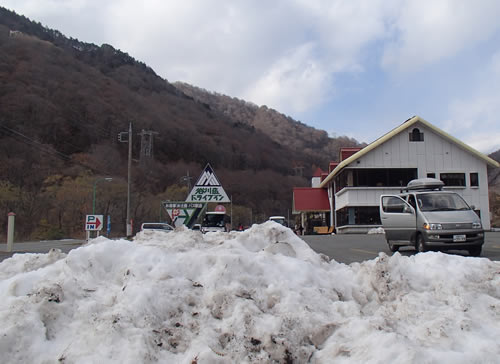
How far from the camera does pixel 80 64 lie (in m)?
112

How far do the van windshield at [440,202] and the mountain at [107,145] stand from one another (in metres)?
33.6

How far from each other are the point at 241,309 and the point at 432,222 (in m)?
9.31

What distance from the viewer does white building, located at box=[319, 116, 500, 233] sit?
135ft

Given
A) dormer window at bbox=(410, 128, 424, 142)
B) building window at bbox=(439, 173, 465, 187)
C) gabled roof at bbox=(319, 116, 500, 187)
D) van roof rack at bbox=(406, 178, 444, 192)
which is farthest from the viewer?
dormer window at bbox=(410, 128, 424, 142)

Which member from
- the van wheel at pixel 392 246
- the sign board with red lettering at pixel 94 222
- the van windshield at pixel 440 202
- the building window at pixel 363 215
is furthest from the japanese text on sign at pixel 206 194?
the building window at pixel 363 215

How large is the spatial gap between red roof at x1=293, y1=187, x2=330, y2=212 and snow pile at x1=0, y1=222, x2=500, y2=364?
44.6m

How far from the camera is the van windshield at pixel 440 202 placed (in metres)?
12.9

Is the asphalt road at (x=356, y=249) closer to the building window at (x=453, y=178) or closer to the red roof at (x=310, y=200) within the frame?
the building window at (x=453, y=178)

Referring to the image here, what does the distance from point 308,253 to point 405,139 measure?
38.9 m

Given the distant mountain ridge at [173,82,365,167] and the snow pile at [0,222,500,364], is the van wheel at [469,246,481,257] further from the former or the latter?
the distant mountain ridge at [173,82,365,167]

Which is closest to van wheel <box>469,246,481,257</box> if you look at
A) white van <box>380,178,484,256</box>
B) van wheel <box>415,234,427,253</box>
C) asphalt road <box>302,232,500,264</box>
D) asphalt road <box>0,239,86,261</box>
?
white van <box>380,178,484,256</box>

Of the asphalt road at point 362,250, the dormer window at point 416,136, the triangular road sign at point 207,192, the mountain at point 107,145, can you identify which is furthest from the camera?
the mountain at point 107,145

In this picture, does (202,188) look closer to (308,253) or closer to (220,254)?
(308,253)

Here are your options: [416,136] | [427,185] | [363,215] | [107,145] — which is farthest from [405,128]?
[107,145]
